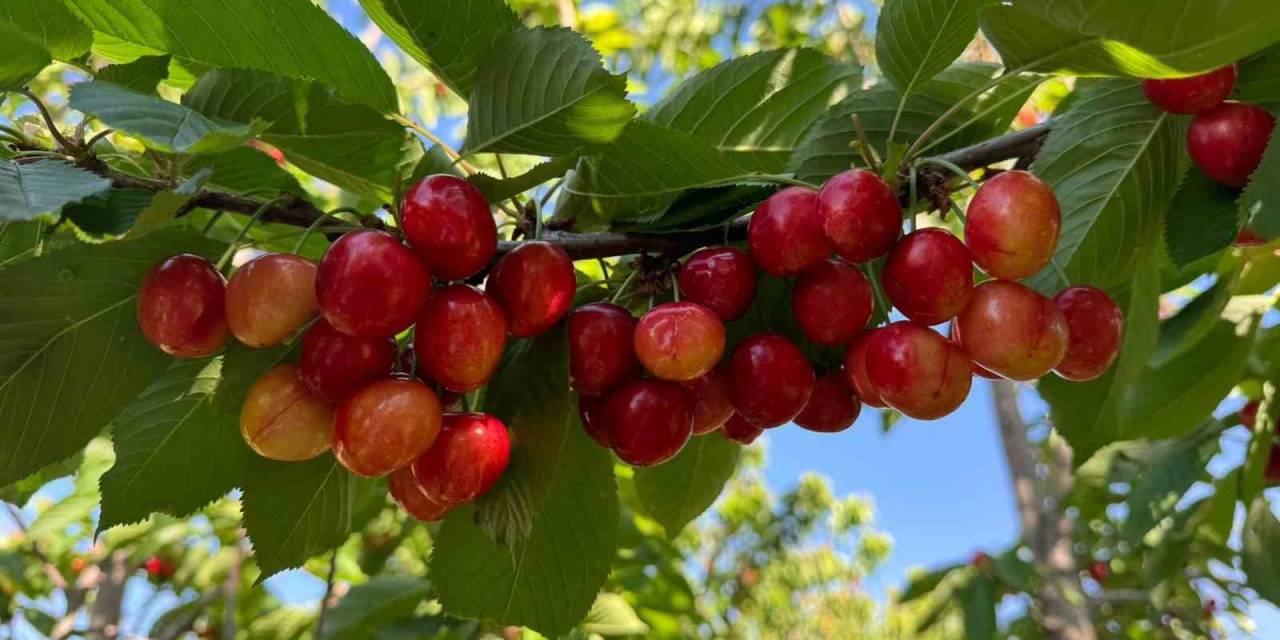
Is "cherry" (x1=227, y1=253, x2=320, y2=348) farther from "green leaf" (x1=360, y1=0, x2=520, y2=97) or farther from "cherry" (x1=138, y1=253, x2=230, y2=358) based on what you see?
"green leaf" (x1=360, y1=0, x2=520, y2=97)

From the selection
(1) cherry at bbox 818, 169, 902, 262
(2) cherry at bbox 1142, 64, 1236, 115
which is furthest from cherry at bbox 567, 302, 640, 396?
(2) cherry at bbox 1142, 64, 1236, 115

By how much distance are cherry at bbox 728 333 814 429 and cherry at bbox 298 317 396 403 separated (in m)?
0.40

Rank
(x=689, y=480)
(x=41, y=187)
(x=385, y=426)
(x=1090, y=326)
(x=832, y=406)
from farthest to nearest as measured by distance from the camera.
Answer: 1. (x=689, y=480)
2. (x=832, y=406)
3. (x=1090, y=326)
4. (x=385, y=426)
5. (x=41, y=187)

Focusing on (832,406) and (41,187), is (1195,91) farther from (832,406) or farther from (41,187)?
(41,187)

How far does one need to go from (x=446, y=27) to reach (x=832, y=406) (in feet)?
2.12

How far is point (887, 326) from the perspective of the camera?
1025mm

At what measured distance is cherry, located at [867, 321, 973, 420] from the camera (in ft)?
3.22

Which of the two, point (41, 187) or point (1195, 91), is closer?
point (41, 187)

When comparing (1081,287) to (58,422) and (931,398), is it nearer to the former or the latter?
(931,398)

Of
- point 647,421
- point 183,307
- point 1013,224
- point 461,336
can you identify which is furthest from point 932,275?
point 183,307

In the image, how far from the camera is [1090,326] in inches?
40.9

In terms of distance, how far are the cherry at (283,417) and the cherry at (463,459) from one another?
0.43 feet

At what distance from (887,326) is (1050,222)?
0.19m

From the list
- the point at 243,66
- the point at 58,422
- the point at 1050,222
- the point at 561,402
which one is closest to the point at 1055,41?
the point at 1050,222
